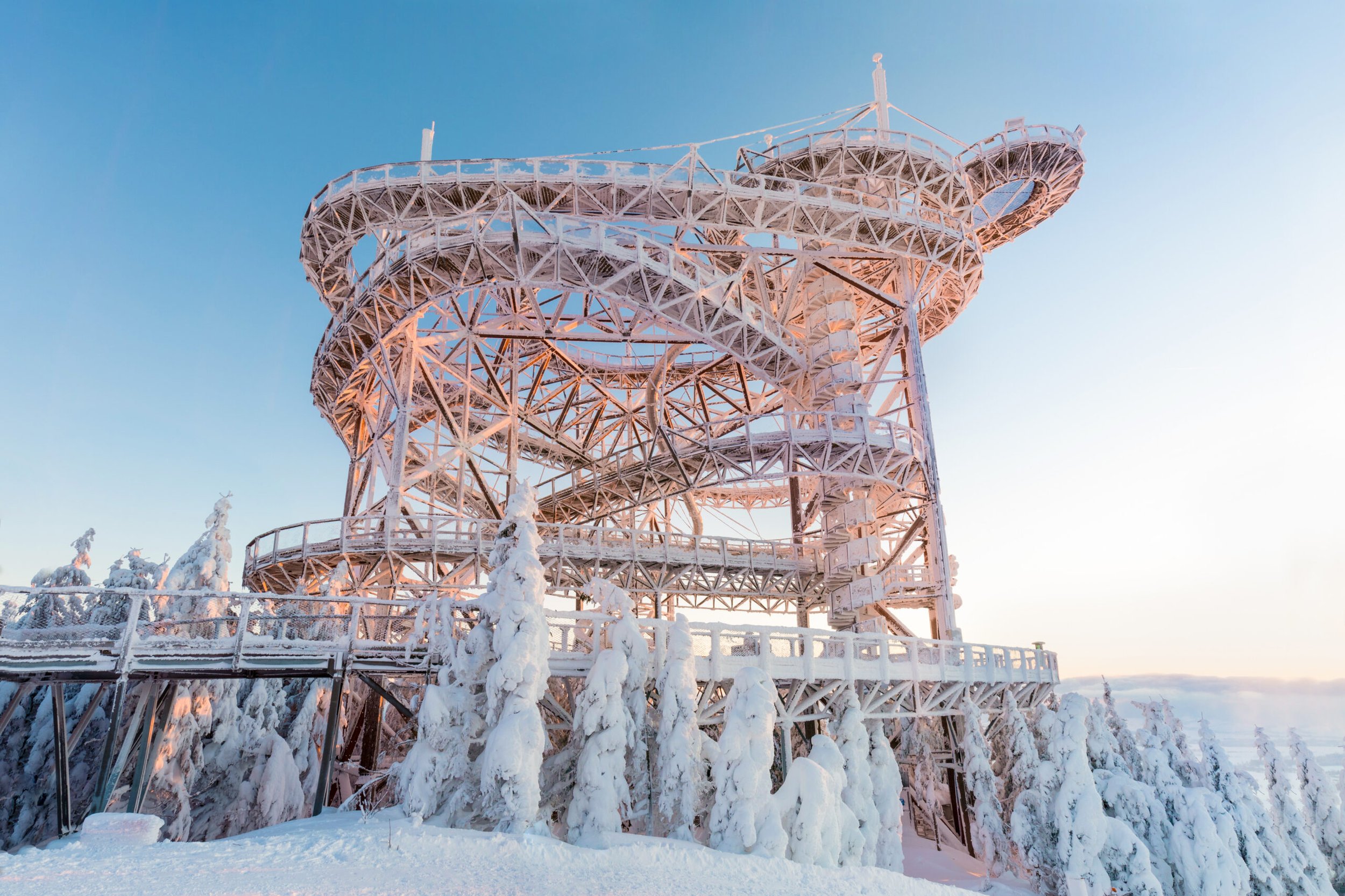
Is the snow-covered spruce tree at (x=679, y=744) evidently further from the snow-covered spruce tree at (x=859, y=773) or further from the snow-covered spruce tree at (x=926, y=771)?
the snow-covered spruce tree at (x=926, y=771)

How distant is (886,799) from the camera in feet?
56.0

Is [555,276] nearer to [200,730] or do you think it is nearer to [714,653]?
[714,653]

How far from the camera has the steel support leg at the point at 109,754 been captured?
12.0m

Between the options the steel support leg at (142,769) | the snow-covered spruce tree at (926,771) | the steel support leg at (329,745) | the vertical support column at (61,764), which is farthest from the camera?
the snow-covered spruce tree at (926,771)

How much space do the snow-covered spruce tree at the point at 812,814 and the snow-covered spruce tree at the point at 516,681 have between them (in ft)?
12.9

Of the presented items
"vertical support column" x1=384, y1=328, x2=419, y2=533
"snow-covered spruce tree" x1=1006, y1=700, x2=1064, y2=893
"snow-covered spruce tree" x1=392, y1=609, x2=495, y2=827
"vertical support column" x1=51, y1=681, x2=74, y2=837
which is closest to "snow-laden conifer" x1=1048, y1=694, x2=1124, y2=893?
"snow-covered spruce tree" x1=1006, y1=700, x2=1064, y2=893

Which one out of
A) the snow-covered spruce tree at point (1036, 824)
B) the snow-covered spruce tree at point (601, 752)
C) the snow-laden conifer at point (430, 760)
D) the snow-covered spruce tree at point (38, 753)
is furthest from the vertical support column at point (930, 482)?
the snow-covered spruce tree at point (38, 753)

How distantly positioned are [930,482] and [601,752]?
18.2 metres

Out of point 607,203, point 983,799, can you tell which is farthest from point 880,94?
point 983,799

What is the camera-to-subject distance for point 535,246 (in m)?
24.1

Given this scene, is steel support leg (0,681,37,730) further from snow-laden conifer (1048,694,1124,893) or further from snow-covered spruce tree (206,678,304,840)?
snow-laden conifer (1048,694,1124,893)

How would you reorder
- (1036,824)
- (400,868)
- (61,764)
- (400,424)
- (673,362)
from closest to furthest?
(400,868)
(61,764)
(1036,824)
(400,424)
(673,362)

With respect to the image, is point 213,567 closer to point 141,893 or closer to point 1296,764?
point 141,893

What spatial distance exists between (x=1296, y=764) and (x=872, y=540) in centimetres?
1207
